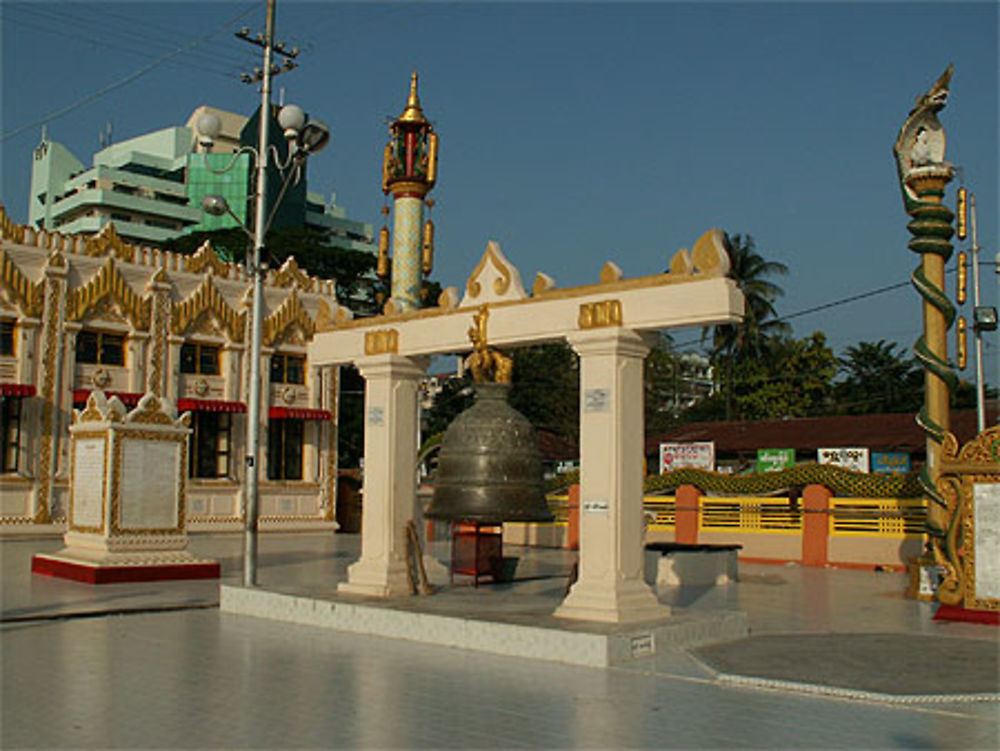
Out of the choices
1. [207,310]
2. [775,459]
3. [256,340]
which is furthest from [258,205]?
[775,459]

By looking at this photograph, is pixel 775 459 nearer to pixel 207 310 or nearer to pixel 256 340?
pixel 207 310

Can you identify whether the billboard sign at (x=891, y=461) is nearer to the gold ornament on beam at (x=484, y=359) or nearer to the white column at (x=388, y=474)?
the white column at (x=388, y=474)

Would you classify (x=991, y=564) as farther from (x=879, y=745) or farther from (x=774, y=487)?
(x=774, y=487)

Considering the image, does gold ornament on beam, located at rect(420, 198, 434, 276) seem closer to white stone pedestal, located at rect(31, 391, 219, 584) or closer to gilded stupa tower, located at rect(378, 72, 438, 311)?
gilded stupa tower, located at rect(378, 72, 438, 311)

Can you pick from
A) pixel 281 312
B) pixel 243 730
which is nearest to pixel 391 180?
pixel 281 312

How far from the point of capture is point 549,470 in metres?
56.9

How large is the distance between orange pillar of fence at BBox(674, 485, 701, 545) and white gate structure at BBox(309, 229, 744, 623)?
46.2ft

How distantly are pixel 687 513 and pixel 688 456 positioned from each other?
5.21 meters

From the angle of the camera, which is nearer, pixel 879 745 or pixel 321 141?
pixel 879 745

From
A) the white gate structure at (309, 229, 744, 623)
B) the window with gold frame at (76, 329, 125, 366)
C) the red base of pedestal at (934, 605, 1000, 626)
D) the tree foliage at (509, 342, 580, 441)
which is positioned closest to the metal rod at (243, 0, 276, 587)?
the white gate structure at (309, 229, 744, 623)

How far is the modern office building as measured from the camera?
306 feet

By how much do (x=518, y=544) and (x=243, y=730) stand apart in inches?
844

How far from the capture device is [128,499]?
56.9 ft

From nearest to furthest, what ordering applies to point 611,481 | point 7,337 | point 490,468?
point 611,481 → point 490,468 → point 7,337
